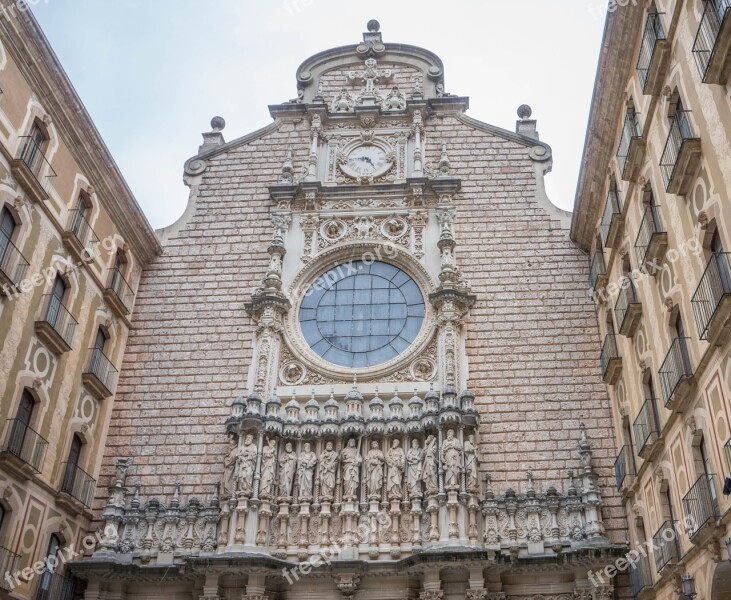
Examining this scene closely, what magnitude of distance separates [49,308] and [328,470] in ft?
23.2

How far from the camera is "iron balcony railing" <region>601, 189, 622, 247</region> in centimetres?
1720

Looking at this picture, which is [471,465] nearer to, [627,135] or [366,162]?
[627,135]

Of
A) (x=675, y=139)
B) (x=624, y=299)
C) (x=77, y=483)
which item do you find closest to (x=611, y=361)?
(x=624, y=299)

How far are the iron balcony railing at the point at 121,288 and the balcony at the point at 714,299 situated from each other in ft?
45.7

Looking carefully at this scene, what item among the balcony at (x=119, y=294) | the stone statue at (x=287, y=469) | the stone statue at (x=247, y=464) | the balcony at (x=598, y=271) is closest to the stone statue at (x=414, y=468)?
the stone statue at (x=287, y=469)

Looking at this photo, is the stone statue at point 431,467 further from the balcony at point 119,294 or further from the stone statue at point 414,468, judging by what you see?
the balcony at point 119,294

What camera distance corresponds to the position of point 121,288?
20.6 meters

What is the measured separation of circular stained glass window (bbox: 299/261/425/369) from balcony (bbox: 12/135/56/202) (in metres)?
7.19

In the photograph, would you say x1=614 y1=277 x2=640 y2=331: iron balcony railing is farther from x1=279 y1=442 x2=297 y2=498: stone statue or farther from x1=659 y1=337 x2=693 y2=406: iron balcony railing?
x1=279 y1=442 x2=297 y2=498: stone statue

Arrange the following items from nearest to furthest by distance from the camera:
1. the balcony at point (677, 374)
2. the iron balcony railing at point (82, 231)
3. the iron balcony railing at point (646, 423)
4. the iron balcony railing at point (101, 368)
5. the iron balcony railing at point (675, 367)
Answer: the balcony at point (677, 374), the iron balcony railing at point (675, 367), the iron balcony railing at point (646, 423), the iron balcony railing at point (82, 231), the iron balcony railing at point (101, 368)

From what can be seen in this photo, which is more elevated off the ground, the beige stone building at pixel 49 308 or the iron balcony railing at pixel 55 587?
the beige stone building at pixel 49 308

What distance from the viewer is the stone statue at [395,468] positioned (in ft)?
57.1

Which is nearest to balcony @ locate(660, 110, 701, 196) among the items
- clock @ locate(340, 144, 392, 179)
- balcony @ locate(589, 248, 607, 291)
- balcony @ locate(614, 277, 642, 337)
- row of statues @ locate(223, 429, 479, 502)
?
balcony @ locate(614, 277, 642, 337)

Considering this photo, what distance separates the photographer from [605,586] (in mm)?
15734
